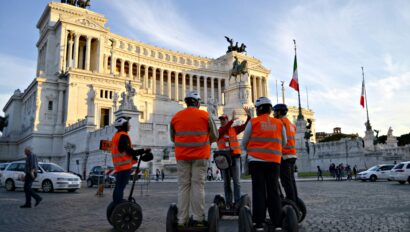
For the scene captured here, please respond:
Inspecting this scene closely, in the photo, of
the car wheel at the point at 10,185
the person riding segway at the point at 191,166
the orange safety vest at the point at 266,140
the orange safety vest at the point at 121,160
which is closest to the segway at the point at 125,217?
the orange safety vest at the point at 121,160

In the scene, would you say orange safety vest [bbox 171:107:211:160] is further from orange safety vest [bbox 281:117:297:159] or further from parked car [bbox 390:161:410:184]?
parked car [bbox 390:161:410:184]

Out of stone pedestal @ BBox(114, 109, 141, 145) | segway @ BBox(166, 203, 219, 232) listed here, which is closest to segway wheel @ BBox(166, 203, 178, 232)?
segway @ BBox(166, 203, 219, 232)

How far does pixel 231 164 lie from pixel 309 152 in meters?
31.9

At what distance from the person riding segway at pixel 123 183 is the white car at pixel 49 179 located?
11087 mm

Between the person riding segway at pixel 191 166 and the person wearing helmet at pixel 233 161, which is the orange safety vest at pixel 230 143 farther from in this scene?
the person riding segway at pixel 191 166

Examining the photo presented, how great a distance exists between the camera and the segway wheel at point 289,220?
4203 millimetres

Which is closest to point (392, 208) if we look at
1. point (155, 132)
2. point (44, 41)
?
point (155, 132)

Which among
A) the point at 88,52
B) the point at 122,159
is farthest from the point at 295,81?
the point at 88,52

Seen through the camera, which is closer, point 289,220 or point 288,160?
point 289,220

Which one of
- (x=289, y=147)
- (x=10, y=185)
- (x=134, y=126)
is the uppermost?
(x=134, y=126)

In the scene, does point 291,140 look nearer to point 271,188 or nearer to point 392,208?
point 271,188

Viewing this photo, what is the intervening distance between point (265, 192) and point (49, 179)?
14.8 meters

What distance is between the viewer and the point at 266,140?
4.84m

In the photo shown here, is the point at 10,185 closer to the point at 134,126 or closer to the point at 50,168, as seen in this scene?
the point at 50,168
